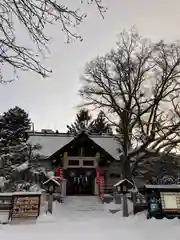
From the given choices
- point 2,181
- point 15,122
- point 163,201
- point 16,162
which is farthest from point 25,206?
point 15,122

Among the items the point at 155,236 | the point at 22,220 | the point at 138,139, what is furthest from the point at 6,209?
the point at 138,139

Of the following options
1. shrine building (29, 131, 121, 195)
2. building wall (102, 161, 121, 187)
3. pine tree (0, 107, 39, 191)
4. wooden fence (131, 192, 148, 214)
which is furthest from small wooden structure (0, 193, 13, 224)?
building wall (102, 161, 121, 187)

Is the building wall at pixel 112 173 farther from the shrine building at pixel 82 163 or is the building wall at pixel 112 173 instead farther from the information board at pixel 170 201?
the information board at pixel 170 201

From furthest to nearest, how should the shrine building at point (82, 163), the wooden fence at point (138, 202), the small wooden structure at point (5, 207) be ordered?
1. the shrine building at point (82, 163)
2. the wooden fence at point (138, 202)
3. the small wooden structure at point (5, 207)

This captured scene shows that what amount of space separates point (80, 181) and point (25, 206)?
33.4 ft

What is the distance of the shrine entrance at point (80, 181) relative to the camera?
70.7 ft

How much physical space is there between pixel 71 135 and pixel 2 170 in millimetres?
8567

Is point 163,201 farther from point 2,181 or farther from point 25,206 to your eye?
point 2,181

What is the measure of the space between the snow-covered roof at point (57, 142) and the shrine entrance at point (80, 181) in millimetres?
2249

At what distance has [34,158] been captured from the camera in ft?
63.1

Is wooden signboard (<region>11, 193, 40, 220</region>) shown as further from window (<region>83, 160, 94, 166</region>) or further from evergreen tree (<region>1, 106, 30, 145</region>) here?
evergreen tree (<region>1, 106, 30, 145</region>)

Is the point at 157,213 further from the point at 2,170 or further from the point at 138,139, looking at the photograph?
the point at 2,170

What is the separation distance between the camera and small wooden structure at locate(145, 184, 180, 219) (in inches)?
453

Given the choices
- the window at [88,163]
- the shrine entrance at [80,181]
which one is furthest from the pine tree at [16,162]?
the window at [88,163]
